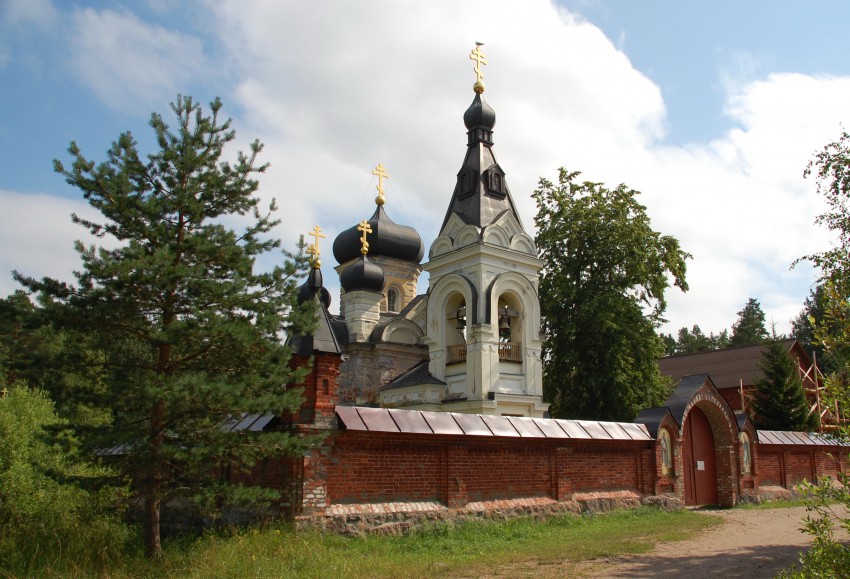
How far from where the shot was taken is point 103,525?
9.55 m

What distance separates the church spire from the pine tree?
1598 cm

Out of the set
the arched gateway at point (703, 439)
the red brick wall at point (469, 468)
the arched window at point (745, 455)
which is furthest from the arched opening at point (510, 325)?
the red brick wall at point (469, 468)

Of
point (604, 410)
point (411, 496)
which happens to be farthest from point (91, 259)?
point (604, 410)

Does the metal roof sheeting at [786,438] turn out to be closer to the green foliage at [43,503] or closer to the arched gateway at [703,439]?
the arched gateway at [703,439]

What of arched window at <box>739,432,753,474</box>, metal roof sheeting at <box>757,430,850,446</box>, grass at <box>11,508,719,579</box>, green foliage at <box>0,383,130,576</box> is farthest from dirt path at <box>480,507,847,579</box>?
metal roof sheeting at <box>757,430,850,446</box>

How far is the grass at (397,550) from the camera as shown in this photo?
25.7 ft

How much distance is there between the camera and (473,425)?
40.2 ft

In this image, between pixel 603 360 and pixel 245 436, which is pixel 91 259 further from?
pixel 603 360

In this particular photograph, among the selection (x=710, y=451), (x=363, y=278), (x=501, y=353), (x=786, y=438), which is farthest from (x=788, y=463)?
(x=363, y=278)

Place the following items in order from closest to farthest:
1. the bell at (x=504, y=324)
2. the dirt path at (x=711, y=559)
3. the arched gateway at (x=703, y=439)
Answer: the dirt path at (x=711, y=559)
the arched gateway at (x=703, y=439)
the bell at (x=504, y=324)

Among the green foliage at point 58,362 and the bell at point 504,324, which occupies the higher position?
the bell at point 504,324

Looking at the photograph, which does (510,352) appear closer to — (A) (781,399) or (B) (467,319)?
(B) (467,319)

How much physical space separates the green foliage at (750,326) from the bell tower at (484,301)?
52.1 metres

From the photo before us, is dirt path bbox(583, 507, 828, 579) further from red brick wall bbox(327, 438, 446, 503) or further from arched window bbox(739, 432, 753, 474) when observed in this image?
arched window bbox(739, 432, 753, 474)
